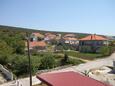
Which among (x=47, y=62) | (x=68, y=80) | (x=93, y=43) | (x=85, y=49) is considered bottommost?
(x=47, y=62)

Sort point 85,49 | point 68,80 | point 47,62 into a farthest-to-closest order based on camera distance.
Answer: point 85,49
point 47,62
point 68,80

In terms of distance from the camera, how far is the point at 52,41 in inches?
3258

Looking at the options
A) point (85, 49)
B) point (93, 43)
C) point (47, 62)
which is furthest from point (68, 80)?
point (85, 49)

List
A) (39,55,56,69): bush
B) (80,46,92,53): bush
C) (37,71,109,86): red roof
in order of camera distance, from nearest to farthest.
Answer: (37,71,109,86): red roof → (39,55,56,69): bush → (80,46,92,53): bush

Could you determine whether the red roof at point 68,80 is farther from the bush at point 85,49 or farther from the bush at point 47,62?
the bush at point 85,49

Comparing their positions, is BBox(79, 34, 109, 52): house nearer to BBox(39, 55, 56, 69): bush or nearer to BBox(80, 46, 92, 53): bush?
BBox(80, 46, 92, 53): bush

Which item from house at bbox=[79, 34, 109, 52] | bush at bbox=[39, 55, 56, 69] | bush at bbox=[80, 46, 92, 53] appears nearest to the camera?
bush at bbox=[39, 55, 56, 69]

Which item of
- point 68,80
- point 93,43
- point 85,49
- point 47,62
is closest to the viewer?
point 68,80

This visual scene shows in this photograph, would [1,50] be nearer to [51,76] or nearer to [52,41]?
[51,76]

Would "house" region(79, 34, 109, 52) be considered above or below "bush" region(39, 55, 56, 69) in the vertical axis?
above

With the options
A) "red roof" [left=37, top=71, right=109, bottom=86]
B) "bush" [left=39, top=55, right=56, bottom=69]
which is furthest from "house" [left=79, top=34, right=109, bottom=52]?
"red roof" [left=37, top=71, right=109, bottom=86]

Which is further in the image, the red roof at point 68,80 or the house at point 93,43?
the house at point 93,43

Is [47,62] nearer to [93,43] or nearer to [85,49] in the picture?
[93,43]

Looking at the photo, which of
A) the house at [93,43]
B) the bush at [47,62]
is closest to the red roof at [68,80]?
the bush at [47,62]
